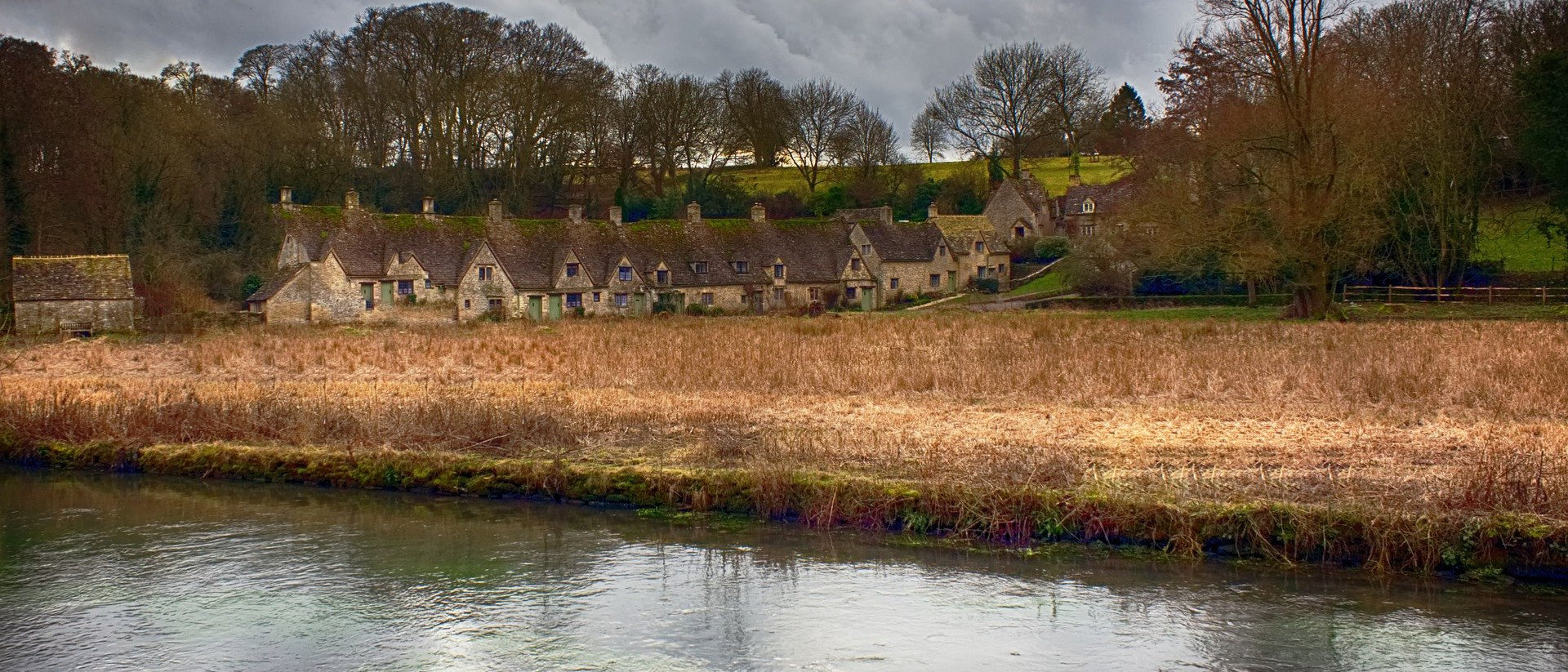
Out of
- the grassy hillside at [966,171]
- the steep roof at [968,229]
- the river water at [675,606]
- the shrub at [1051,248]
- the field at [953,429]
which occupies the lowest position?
the river water at [675,606]

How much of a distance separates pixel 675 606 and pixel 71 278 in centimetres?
3638

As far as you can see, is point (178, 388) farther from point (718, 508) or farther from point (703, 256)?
point (703, 256)

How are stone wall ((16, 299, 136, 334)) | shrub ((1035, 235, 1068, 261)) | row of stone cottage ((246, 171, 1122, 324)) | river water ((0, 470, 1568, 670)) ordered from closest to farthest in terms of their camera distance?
1. river water ((0, 470, 1568, 670))
2. stone wall ((16, 299, 136, 334))
3. row of stone cottage ((246, 171, 1122, 324))
4. shrub ((1035, 235, 1068, 261))

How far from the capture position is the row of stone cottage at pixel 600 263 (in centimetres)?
4806

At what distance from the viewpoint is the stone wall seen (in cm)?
3925

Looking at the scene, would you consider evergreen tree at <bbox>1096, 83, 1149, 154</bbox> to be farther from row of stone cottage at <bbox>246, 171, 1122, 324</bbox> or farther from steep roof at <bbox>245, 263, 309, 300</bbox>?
steep roof at <bbox>245, 263, 309, 300</bbox>

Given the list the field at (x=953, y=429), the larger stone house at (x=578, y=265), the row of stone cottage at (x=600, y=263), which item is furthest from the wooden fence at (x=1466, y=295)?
the larger stone house at (x=578, y=265)

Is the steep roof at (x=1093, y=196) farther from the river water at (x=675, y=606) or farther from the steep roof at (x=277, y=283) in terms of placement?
the river water at (x=675, y=606)

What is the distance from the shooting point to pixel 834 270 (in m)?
58.8

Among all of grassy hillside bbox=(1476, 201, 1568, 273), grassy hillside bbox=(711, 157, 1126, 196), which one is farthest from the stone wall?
grassy hillside bbox=(1476, 201, 1568, 273)

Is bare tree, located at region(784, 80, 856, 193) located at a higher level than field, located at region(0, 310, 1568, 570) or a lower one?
higher

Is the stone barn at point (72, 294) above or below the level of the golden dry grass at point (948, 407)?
above

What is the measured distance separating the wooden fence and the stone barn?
138 feet

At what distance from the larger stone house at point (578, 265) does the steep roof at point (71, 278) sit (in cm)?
567
